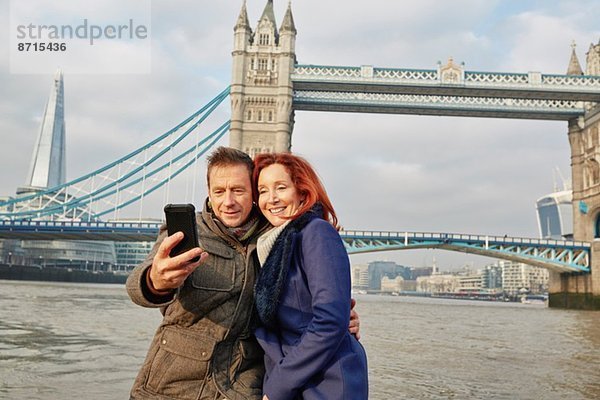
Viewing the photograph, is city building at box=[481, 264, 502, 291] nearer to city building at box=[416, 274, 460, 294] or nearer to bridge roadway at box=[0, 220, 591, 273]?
city building at box=[416, 274, 460, 294]

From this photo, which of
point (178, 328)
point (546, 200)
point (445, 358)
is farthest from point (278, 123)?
point (546, 200)

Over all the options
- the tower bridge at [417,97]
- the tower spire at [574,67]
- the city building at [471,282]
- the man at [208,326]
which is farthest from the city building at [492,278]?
the man at [208,326]

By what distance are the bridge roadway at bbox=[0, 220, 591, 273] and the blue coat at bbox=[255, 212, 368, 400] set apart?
29.4m

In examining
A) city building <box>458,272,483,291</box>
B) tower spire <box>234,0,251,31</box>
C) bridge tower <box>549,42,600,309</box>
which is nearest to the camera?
bridge tower <box>549,42,600,309</box>

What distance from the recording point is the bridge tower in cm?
3106

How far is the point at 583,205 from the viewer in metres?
33.5

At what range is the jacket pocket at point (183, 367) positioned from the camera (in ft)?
5.33

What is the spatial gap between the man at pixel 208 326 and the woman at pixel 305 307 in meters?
0.08

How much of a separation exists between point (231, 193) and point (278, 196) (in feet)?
0.53

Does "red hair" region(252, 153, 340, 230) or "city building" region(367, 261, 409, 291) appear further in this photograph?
"city building" region(367, 261, 409, 291)

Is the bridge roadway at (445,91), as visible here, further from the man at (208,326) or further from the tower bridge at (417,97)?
the man at (208,326)

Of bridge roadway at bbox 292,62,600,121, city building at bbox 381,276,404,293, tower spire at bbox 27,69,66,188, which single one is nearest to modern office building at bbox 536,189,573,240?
city building at bbox 381,276,404,293

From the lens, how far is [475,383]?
564 cm

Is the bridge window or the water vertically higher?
the bridge window
